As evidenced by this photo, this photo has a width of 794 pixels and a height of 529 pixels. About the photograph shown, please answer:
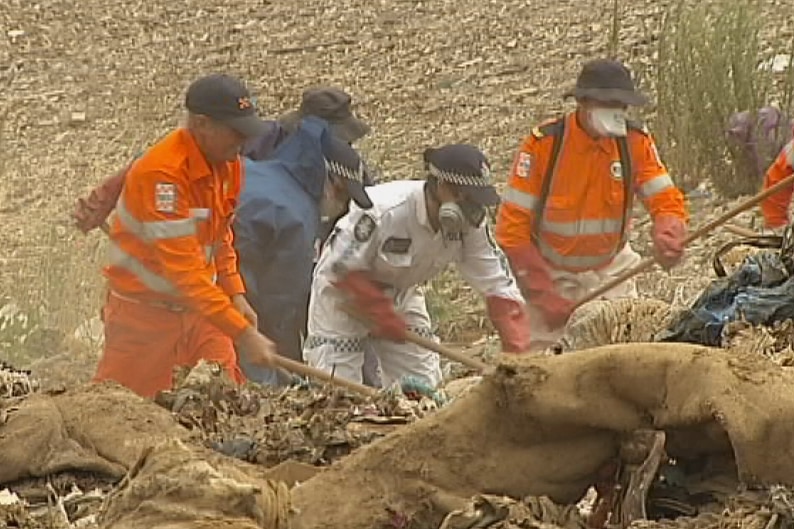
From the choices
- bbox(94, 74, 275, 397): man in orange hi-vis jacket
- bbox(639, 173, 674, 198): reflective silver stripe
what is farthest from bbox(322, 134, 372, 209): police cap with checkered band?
bbox(639, 173, 674, 198): reflective silver stripe

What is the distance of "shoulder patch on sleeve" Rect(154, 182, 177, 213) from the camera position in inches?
310

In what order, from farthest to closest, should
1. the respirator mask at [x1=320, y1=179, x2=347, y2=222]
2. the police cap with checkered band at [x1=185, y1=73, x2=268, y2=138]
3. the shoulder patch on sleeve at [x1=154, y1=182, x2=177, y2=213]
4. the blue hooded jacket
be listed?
the respirator mask at [x1=320, y1=179, x2=347, y2=222], the blue hooded jacket, the police cap with checkered band at [x1=185, y1=73, x2=268, y2=138], the shoulder patch on sleeve at [x1=154, y1=182, x2=177, y2=213]

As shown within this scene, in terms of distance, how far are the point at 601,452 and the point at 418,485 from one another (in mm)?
349

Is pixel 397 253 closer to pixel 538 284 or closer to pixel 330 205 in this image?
pixel 330 205

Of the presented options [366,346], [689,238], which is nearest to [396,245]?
[366,346]

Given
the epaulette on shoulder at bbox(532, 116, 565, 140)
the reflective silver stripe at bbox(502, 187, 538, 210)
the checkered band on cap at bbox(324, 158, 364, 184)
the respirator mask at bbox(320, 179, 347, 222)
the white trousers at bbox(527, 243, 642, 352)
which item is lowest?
the white trousers at bbox(527, 243, 642, 352)

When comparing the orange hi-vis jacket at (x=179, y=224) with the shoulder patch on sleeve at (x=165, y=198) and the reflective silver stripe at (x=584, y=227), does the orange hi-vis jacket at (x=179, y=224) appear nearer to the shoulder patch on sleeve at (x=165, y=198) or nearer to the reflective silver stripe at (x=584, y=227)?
the shoulder patch on sleeve at (x=165, y=198)

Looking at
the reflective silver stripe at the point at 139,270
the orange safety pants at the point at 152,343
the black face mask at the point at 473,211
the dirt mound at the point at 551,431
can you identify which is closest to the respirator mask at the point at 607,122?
the black face mask at the point at 473,211

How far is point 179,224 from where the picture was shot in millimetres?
7914

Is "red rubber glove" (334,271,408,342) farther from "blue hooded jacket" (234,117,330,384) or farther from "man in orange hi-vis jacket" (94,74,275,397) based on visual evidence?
"blue hooded jacket" (234,117,330,384)

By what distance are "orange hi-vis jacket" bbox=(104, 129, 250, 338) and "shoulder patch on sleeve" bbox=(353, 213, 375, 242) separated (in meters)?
0.48

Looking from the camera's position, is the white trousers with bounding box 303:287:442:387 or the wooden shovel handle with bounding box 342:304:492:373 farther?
the white trousers with bounding box 303:287:442:387

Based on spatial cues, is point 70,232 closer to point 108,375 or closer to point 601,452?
point 108,375

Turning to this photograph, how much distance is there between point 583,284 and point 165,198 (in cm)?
233
